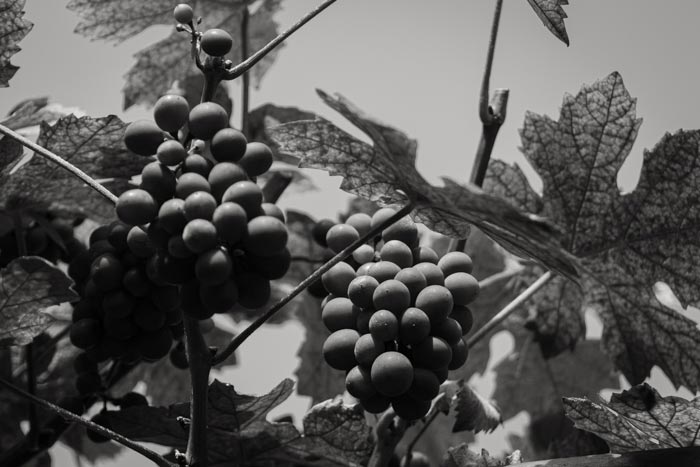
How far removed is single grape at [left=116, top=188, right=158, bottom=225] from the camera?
660 millimetres

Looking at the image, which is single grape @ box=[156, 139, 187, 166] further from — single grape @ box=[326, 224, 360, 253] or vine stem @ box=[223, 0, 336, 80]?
single grape @ box=[326, 224, 360, 253]

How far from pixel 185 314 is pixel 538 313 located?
565 mm

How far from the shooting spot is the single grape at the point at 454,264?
2.72 ft

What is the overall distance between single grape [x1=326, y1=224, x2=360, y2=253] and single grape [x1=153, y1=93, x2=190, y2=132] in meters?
0.22

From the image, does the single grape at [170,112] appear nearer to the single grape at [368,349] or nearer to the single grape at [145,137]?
the single grape at [145,137]

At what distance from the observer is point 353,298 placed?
2.57ft

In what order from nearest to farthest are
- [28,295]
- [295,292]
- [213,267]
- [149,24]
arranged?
[213,267] → [295,292] → [28,295] → [149,24]

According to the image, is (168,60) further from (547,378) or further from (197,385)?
(547,378)

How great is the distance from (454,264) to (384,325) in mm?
117

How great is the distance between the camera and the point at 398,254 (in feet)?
2.67

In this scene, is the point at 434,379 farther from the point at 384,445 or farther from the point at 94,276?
the point at 94,276

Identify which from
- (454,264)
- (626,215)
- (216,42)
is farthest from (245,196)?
(626,215)

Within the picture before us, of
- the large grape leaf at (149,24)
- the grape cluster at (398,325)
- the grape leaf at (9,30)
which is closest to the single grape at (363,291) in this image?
the grape cluster at (398,325)

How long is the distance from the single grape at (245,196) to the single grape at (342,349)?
0.54 ft
